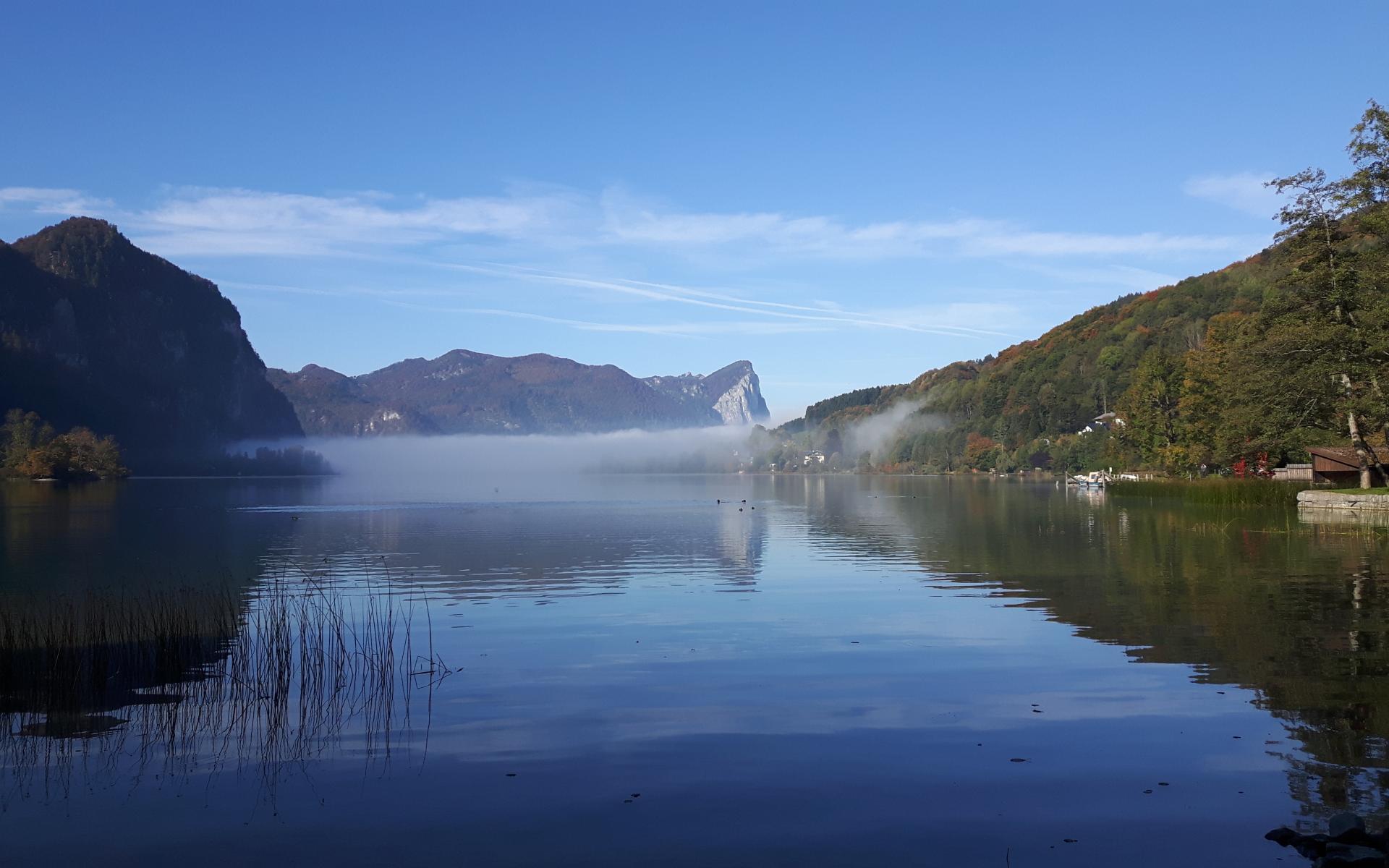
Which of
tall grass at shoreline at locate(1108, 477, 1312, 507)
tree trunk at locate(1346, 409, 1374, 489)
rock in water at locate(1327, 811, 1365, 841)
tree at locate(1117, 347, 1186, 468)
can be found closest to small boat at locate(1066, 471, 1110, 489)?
tree at locate(1117, 347, 1186, 468)

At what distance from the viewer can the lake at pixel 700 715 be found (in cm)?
875

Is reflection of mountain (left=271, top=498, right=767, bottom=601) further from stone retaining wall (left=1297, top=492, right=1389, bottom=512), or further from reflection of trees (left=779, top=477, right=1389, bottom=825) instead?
stone retaining wall (left=1297, top=492, right=1389, bottom=512)

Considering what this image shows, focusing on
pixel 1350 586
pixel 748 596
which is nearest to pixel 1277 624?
pixel 1350 586

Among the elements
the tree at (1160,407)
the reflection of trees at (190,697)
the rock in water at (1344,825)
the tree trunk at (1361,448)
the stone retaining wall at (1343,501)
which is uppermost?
the tree at (1160,407)

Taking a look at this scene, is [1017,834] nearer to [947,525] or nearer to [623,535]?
[623,535]

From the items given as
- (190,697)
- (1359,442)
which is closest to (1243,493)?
(1359,442)

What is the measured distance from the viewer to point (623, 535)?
46.8 meters

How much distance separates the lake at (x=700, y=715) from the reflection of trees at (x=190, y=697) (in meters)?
0.06

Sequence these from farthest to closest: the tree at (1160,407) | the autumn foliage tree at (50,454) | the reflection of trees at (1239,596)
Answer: the autumn foliage tree at (50,454) < the tree at (1160,407) < the reflection of trees at (1239,596)

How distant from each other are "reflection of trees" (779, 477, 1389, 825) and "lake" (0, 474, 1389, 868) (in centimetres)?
10

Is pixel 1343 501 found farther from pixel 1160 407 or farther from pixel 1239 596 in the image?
pixel 1160 407

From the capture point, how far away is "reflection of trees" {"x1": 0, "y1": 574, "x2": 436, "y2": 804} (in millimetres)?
11141

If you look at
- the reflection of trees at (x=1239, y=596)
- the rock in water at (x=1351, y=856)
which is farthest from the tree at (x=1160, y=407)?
the rock in water at (x=1351, y=856)

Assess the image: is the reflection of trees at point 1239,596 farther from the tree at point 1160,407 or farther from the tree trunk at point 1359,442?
the tree at point 1160,407
